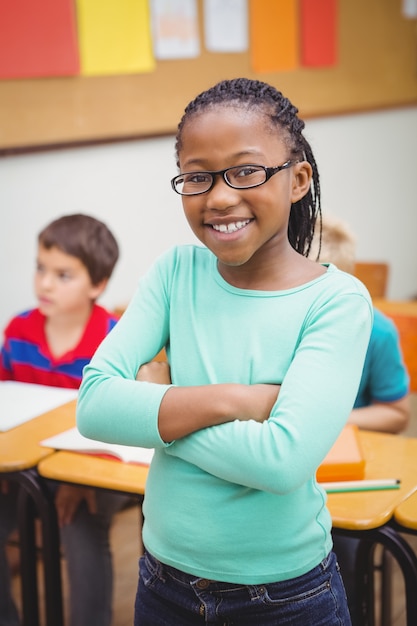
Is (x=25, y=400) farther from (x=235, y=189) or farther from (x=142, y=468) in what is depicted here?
(x=235, y=189)

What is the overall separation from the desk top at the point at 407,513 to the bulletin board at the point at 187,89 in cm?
201

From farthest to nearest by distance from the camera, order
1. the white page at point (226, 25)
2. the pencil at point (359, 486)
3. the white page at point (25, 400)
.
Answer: the white page at point (226, 25), the white page at point (25, 400), the pencil at point (359, 486)

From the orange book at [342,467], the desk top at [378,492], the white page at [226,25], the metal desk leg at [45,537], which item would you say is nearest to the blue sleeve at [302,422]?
the desk top at [378,492]

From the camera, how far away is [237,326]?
4.06 feet

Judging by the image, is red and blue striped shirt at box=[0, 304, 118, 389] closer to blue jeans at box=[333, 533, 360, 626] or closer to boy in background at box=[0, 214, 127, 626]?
boy in background at box=[0, 214, 127, 626]

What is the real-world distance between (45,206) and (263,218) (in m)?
2.18

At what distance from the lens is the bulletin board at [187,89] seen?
3123 mm

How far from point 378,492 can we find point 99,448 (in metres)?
0.61

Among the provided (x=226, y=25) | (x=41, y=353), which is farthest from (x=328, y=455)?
(x=226, y=25)

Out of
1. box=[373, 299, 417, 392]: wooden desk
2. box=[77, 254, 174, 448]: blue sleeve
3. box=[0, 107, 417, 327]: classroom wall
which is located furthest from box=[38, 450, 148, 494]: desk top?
box=[373, 299, 417, 392]: wooden desk

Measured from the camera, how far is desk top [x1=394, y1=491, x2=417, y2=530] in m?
1.54

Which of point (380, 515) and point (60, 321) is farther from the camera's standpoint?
point (60, 321)

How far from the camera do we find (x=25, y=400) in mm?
2287

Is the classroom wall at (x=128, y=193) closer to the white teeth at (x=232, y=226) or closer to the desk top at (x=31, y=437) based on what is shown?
the desk top at (x=31, y=437)
